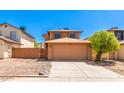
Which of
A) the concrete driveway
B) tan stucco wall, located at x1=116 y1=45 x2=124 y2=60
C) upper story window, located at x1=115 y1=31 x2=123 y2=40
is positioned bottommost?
the concrete driveway

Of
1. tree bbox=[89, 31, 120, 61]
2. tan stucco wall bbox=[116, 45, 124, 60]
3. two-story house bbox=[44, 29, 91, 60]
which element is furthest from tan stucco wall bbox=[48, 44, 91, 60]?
tan stucco wall bbox=[116, 45, 124, 60]

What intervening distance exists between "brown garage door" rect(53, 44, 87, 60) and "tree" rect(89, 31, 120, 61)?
2.50 metres

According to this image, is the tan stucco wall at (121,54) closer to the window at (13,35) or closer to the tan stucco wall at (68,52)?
the tan stucco wall at (68,52)

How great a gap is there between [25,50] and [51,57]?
580 cm

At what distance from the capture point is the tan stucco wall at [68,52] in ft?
69.7

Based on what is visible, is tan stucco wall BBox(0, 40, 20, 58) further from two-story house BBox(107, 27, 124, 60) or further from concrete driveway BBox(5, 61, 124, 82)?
two-story house BBox(107, 27, 124, 60)

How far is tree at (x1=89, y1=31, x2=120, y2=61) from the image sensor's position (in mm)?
18172

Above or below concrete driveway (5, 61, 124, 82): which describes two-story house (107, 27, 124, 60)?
above

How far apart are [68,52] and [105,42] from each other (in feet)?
16.6

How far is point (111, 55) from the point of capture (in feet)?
77.6

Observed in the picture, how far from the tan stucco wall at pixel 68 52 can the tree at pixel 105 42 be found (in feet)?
7.69

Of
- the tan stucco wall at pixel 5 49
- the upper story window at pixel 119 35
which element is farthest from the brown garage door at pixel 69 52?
the upper story window at pixel 119 35
